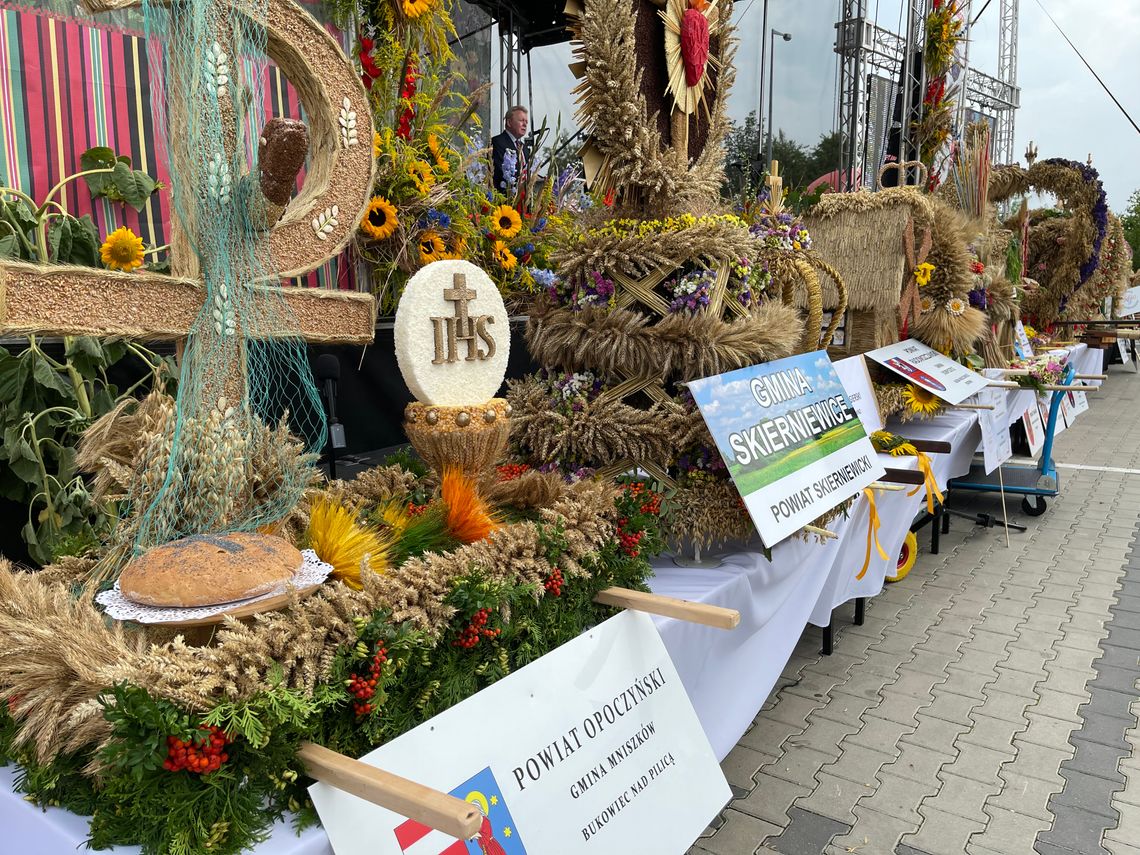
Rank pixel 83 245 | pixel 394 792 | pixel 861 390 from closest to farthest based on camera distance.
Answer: pixel 394 792, pixel 83 245, pixel 861 390

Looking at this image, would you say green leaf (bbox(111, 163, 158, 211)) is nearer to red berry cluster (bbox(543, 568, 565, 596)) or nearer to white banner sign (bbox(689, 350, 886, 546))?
white banner sign (bbox(689, 350, 886, 546))

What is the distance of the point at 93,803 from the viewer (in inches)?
37.4

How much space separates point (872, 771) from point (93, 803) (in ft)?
7.31

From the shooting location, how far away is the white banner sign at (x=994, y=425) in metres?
4.42

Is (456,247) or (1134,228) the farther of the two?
(1134,228)

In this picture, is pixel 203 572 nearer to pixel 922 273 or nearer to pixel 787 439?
pixel 787 439

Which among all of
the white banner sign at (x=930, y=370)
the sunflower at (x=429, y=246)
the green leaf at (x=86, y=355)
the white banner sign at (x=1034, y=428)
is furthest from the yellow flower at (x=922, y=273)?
the green leaf at (x=86, y=355)

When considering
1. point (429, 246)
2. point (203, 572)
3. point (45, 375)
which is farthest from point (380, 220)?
point (203, 572)

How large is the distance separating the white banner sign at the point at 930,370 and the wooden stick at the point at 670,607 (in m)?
2.59

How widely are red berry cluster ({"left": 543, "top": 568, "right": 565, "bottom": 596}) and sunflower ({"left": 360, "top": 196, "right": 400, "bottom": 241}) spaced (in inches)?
90.6

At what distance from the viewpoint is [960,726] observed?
2.73 m

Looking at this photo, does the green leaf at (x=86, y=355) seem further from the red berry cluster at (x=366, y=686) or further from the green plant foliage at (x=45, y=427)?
the red berry cluster at (x=366, y=686)

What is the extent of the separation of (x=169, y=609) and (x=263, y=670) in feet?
0.79

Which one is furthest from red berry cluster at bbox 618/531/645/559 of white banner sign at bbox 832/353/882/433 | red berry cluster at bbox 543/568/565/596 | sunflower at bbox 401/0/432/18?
sunflower at bbox 401/0/432/18
